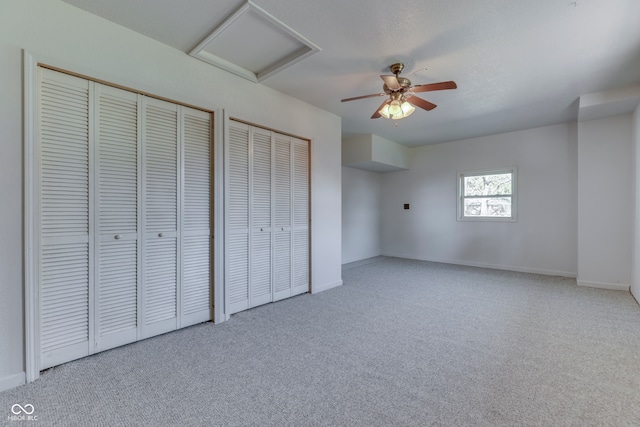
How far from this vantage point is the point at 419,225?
6.12 metres

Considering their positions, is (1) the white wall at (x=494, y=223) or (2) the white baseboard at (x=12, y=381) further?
(1) the white wall at (x=494, y=223)

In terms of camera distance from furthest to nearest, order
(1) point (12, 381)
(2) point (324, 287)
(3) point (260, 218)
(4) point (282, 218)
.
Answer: (2) point (324, 287)
(4) point (282, 218)
(3) point (260, 218)
(1) point (12, 381)

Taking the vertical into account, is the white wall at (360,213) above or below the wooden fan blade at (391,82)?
below

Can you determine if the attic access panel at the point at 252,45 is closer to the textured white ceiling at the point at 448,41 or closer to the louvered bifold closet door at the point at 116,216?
the textured white ceiling at the point at 448,41

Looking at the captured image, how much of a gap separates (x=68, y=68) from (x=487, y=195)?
19.8ft

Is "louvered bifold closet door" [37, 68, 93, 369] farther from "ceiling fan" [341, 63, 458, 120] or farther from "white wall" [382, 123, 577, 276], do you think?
"white wall" [382, 123, 577, 276]

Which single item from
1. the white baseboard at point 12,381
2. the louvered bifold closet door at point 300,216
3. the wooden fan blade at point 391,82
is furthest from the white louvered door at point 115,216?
the wooden fan blade at point 391,82

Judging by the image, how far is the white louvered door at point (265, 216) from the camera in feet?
9.68

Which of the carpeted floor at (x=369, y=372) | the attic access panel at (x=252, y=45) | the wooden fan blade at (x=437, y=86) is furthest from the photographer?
the wooden fan blade at (x=437, y=86)

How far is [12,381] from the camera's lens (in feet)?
5.65

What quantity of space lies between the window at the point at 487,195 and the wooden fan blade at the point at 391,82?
3728mm

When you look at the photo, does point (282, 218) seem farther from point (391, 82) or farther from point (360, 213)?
point (360, 213)

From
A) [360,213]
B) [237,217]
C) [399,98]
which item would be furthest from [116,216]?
[360,213]

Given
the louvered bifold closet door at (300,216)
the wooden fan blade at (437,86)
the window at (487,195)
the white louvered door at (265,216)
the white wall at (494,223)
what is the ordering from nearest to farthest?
the wooden fan blade at (437,86)
the white louvered door at (265,216)
the louvered bifold closet door at (300,216)
the white wall at (494,223)
the window at (487,195)
